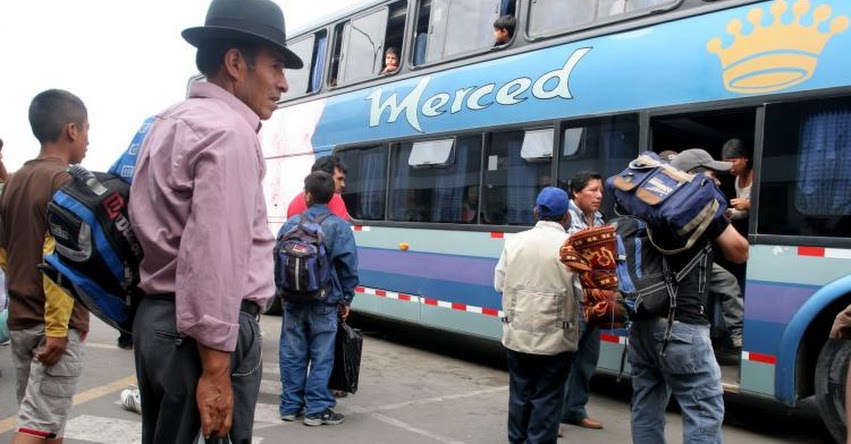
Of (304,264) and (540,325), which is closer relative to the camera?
(540,325)

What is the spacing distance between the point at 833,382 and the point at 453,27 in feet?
16.8

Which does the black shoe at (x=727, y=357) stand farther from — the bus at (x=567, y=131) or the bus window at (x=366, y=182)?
the bus window at (x=366, y=182)

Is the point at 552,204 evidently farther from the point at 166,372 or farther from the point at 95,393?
the point at 95,393

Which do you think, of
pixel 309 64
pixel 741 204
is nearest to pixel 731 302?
pixel 741 204

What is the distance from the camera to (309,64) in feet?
34.3

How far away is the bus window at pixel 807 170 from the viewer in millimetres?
4809

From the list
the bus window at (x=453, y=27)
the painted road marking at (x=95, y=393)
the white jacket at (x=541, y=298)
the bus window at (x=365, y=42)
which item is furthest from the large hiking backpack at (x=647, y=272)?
the bus window at (x=365, y=42)

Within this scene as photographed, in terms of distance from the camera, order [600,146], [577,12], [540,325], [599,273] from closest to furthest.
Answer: [599,273] < [540,325] < [600,146] < [577,12]

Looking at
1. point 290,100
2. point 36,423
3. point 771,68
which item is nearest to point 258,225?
point 36,423

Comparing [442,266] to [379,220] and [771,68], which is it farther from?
[771,68]

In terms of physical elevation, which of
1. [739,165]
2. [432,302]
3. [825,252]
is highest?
[739,165]

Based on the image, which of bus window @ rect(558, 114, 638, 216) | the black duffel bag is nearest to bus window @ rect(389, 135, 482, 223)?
bus window @ rect(558, 114, 638, 216)

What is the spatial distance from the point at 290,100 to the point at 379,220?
3099 mm

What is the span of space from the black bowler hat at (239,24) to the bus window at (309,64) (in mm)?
7959
